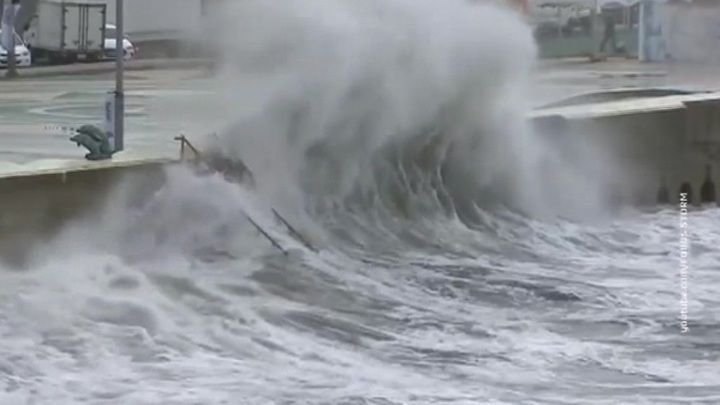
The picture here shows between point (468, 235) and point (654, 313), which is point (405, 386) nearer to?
point (654, 313)

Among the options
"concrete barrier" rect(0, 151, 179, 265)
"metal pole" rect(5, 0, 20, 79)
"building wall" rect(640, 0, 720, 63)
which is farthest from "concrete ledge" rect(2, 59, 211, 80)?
"concrete barrier" rect(0, 151, 179, 265)

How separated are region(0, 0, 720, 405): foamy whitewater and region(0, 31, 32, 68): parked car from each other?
18.6 meters

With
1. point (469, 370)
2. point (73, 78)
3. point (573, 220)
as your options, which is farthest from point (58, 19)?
point (469, 370)

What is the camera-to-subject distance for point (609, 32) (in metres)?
41.3

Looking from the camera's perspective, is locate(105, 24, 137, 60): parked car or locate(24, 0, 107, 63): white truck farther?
locate(24, 0, 107, 63): white truck

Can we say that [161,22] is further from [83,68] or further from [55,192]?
[55,192]

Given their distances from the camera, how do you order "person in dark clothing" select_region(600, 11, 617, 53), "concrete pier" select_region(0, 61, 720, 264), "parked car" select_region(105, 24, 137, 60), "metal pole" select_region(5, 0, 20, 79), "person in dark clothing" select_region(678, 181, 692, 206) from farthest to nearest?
"person in dark clothing" select_region(600, 11, 617, 53)
"parked car" select_region(105, 24, 137, 60)
"metal pole" select_region(5, 0, 20, 79)
"person in dark clothing" select_region(678, 181, 692, 206)
"concrete pier" select_region(0, 61, 720, 264)

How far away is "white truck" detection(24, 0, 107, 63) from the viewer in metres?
37.8

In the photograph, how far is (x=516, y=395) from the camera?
8500mm

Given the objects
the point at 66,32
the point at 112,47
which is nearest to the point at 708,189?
the point at 66,32

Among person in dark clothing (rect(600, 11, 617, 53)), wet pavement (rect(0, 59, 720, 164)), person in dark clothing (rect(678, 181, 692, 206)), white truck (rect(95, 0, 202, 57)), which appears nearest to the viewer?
wet pavement (rect(0, 59, 720, 164))

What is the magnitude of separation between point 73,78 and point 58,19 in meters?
6.93

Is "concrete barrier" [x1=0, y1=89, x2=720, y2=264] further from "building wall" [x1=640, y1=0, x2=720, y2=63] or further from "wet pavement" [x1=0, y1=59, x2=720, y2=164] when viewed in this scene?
"building wall" [x1=640, y1=0, x2=720, y2=63]

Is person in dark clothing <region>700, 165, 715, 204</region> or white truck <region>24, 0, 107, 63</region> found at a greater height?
white truck <region>24, 0, 107, 63</region>
